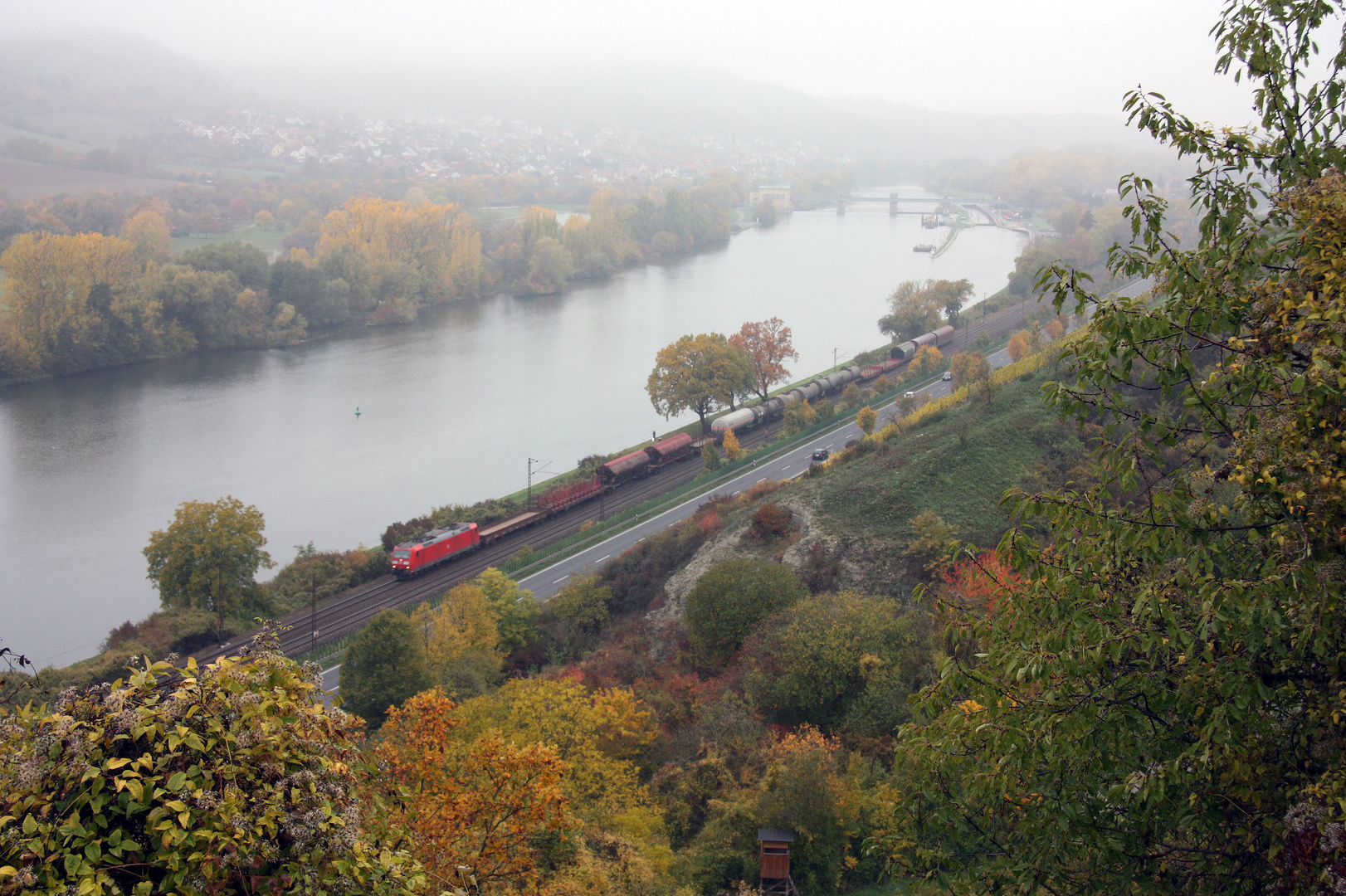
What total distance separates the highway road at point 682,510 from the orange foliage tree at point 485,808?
14.2 m

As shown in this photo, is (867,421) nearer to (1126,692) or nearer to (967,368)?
(967,368)

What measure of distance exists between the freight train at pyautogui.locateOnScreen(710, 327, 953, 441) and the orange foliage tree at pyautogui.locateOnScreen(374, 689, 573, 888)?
3213 cm

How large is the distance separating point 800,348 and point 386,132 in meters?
127

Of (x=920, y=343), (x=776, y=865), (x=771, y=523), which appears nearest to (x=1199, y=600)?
(x=776, y=865)

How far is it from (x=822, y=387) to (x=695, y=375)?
27.6ft

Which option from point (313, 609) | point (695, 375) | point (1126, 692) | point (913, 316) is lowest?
point (313, 609)

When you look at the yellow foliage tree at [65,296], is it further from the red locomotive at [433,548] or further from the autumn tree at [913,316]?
the autumn tree at [913,316]

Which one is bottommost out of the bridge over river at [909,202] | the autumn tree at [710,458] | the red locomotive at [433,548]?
the red locomotive at [433,548]

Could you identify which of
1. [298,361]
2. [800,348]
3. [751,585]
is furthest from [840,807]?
[298,361]

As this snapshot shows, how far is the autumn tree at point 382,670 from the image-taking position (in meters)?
17.9

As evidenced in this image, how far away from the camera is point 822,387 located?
45.6 meters

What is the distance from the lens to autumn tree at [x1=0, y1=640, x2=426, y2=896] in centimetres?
274

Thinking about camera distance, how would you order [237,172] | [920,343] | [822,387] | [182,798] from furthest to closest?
[237,172] < [920,343] < [822,387] < [182,798]

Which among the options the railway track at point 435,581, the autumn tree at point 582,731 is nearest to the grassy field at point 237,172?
the railway track at point 435,581
